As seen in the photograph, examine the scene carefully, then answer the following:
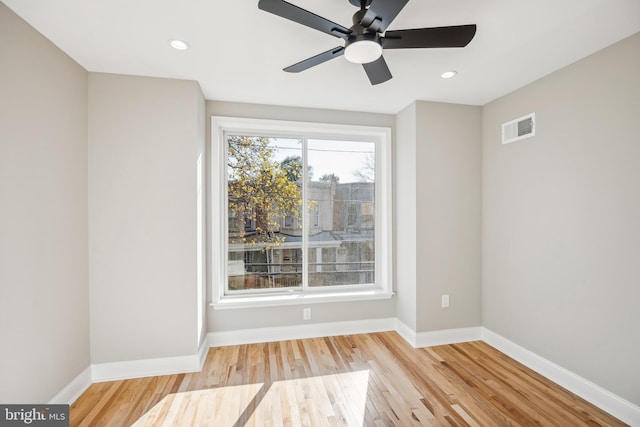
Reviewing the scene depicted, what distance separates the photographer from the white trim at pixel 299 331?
2809 millimetres

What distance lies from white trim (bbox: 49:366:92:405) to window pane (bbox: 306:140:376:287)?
209 centimetres

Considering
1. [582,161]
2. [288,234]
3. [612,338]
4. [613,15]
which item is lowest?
[612,338]

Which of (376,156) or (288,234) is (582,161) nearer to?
(376,156)

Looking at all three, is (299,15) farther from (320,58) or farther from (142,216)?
(142,216)

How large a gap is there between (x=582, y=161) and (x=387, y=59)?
1642 mm

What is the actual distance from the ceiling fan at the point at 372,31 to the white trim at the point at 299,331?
8.39 ft

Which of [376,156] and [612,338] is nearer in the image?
[612,338]

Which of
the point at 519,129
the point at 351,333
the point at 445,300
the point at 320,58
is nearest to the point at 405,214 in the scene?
the point at 445,300

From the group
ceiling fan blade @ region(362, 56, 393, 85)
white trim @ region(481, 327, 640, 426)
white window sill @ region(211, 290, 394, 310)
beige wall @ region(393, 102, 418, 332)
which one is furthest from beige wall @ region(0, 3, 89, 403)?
white trim @ region(481, 327, 640, 426)

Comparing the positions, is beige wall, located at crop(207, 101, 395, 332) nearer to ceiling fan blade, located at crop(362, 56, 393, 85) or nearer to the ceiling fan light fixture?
ceiling fan blade, located at crop(362, 56, 393, 85)

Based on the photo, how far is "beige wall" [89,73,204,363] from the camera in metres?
2.24

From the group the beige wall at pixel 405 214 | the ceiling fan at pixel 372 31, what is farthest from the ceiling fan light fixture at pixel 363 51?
the beige wall at pixel 405 214

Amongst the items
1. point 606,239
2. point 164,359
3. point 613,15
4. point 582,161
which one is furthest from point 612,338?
point 164,359

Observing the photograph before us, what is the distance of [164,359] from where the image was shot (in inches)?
92.0
